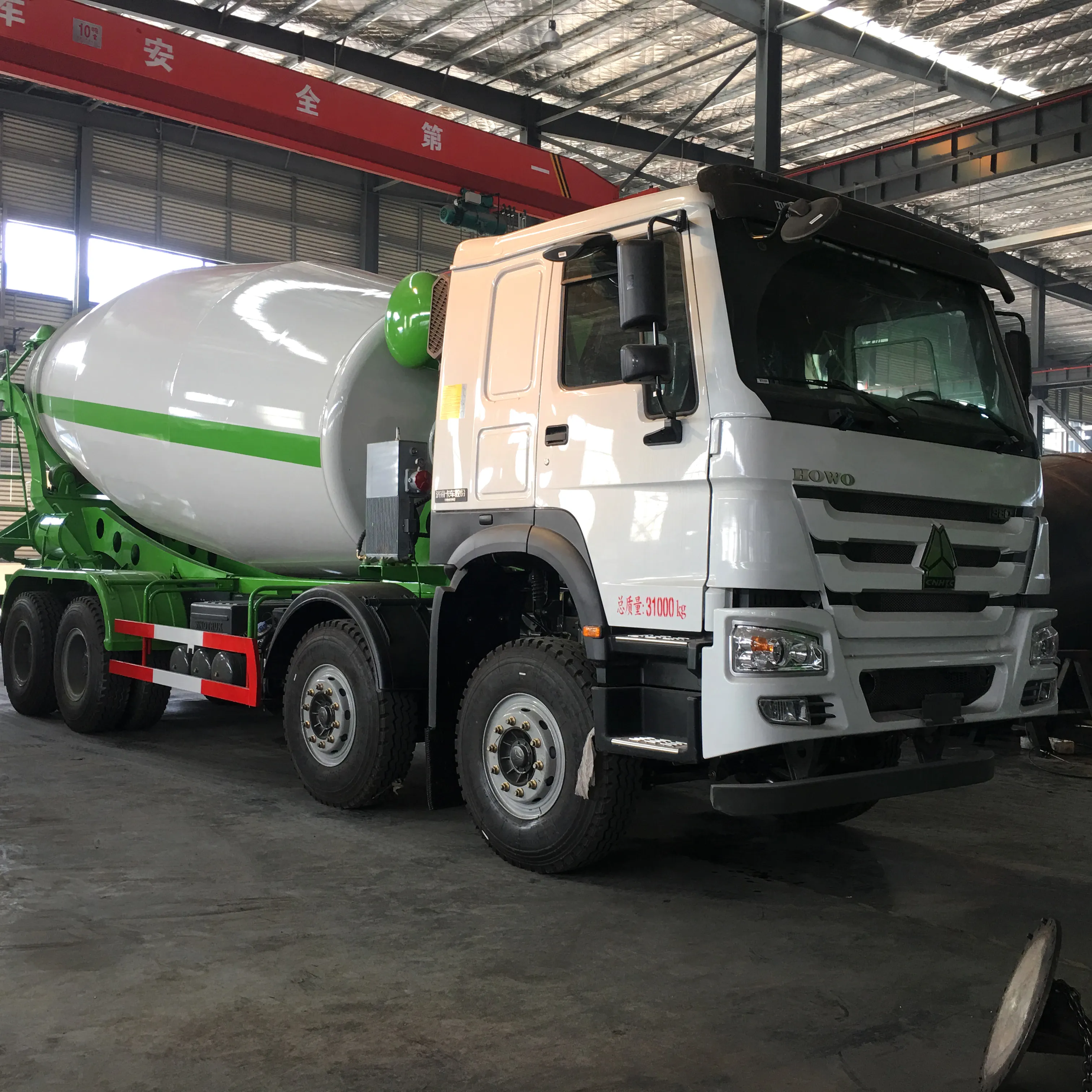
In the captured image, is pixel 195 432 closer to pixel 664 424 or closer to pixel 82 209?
pixel 664 424

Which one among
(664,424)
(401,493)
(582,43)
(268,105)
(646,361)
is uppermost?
(582,43)

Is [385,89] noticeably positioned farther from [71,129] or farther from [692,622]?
[692,622]

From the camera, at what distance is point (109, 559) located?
9016 millimetres

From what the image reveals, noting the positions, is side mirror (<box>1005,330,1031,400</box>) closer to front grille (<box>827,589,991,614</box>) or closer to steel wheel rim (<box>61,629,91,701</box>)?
front grille (<box>827,589,991,614</box>)

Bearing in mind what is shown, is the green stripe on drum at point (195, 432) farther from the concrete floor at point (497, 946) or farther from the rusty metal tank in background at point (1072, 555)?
the rusty metal tank in background at point (1072, 555)

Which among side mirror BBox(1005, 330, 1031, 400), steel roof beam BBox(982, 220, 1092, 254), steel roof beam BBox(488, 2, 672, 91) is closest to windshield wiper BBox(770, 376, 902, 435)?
side mirror BBox(1005, 330, 1031, 400)

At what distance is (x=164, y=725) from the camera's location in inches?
357

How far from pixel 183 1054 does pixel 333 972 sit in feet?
2.28

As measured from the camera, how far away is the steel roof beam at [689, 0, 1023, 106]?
41.4ft

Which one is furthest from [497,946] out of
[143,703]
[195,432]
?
[143,703]

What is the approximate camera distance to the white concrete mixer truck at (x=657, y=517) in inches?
167

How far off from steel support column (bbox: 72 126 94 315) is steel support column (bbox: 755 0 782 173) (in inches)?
426

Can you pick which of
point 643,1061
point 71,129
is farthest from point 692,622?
point 71,129

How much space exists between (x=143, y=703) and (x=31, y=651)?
122cm
